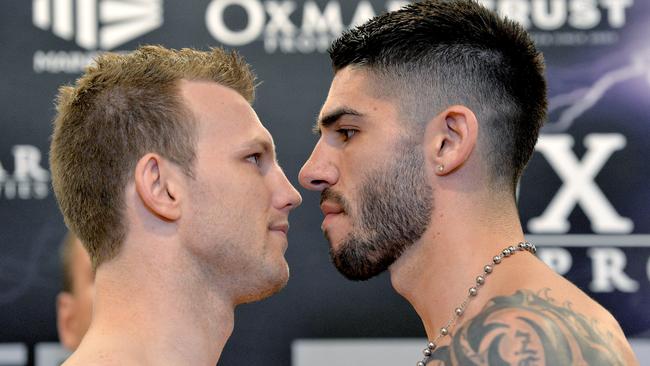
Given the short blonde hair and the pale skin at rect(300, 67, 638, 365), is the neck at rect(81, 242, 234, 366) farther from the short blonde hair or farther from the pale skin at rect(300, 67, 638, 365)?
the pale skin at rect(300, 67, 638, 365)

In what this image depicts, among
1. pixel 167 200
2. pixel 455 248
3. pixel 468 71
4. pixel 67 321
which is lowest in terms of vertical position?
pixel 67 321

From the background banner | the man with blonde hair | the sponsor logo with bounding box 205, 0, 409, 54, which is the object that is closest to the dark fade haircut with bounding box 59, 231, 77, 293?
the background banner

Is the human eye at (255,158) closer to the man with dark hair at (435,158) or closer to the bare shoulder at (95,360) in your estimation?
the man with dark hair at (435,158)

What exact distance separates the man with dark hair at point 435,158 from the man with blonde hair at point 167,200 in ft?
0.73

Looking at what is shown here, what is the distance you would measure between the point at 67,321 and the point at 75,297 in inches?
3.2

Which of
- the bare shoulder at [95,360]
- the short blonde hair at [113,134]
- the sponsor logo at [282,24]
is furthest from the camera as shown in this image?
the sponsor logo at [282,24]

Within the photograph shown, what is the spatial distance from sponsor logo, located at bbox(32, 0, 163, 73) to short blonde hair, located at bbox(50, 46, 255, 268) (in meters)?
1.37

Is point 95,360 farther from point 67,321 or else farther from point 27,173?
point 27,173

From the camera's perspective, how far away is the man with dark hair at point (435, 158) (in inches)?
82.5

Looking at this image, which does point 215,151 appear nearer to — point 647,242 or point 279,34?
point 279,34

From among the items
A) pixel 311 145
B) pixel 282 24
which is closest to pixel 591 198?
pixel 311 145

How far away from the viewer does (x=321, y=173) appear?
87.4 inches

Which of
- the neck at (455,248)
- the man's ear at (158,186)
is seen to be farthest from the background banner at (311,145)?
the man's ear at (158,186)

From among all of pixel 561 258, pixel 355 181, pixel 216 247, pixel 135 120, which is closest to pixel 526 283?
pixel 355 181
